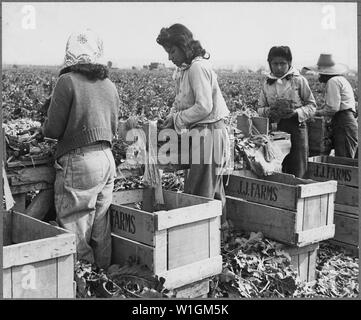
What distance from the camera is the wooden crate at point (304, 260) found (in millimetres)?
4273

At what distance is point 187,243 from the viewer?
136 inches

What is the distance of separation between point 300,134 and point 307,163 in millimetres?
293

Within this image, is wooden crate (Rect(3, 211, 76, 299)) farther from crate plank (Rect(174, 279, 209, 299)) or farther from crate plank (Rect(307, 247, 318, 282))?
crate plank (Rect(307, 247, 318, 282))

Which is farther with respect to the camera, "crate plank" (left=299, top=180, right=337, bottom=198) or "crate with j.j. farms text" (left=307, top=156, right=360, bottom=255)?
"crate with j.j. farms text" (left=307, top=156, right=360, bottom=255)

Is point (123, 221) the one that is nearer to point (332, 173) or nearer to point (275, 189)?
point (275, 189)

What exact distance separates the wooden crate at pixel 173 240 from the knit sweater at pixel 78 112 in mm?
480

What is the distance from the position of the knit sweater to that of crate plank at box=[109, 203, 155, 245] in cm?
45

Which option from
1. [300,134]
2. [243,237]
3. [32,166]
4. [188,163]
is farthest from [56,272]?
[300,134]

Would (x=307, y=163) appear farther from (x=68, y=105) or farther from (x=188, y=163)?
(x=68, y=105)

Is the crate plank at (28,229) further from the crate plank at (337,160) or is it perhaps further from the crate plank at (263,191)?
the crate plank at (337,160)

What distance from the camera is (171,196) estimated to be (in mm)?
4047

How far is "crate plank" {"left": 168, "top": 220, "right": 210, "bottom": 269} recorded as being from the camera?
3.39 metres

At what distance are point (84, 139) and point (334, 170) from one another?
8.59 ft

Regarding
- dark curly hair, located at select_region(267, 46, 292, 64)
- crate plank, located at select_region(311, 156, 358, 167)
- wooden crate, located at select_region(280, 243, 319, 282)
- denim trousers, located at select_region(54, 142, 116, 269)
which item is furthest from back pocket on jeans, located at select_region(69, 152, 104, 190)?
crate plank, located at select_region(311, 156, 358, 167)
